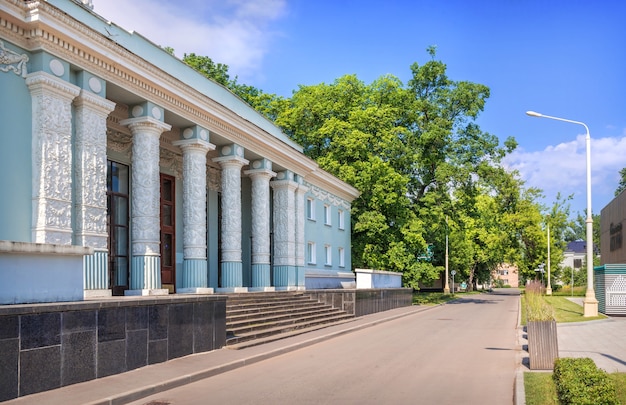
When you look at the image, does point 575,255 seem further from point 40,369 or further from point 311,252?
point 40,369

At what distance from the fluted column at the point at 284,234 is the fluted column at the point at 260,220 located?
201 cm

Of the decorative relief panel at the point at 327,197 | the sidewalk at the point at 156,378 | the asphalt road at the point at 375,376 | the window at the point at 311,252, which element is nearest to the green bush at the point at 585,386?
the asphalt road at the point at 375,376

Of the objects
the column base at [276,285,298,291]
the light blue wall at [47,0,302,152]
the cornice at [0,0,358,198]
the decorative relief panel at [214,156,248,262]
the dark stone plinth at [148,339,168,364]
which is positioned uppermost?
the light blue wall at [47,0,302,152]

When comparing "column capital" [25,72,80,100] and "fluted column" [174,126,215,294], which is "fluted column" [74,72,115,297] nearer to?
"column capital" [25,72,80,100]

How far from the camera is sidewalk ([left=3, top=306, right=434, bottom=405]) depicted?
9.19 metres

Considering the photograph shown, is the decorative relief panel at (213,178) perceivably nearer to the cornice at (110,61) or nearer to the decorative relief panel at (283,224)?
the cornice at (110,61)

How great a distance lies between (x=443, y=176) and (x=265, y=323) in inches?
1003

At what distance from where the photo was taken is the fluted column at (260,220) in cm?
2564

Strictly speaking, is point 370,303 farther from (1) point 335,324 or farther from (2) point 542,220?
(2) point 542,220

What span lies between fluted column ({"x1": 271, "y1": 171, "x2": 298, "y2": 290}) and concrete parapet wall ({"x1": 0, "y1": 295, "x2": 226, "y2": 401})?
13.1m

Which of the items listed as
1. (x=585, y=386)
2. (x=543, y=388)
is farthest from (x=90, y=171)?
(x=585, y=386)

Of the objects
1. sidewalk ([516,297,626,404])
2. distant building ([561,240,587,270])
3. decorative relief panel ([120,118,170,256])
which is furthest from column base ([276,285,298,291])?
distant building ([561,240,587,270])

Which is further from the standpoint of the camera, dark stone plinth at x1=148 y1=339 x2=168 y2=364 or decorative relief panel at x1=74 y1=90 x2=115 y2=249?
decorative relief panel at x1=74 y1=90 x2=115 y2=249

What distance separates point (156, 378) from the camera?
1103cm
